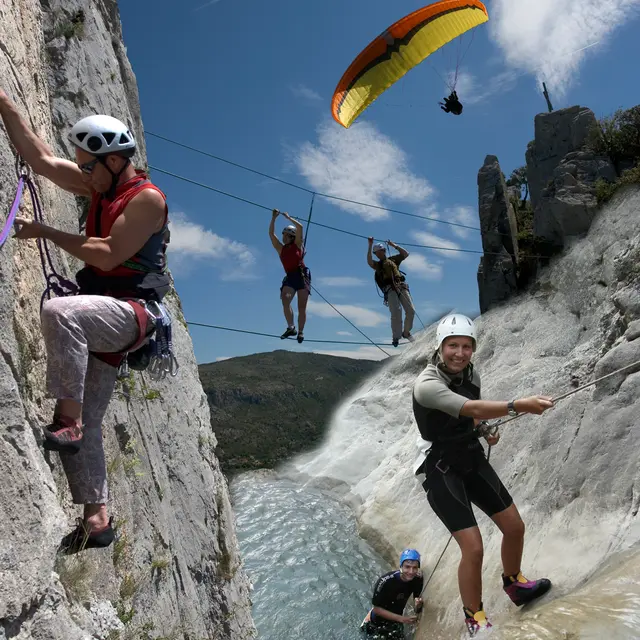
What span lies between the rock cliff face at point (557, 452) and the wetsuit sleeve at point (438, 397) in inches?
77.2

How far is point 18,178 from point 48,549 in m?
2.44

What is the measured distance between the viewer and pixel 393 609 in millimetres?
11672

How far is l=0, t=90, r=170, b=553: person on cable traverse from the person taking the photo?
10.4 feet

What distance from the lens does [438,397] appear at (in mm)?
5160

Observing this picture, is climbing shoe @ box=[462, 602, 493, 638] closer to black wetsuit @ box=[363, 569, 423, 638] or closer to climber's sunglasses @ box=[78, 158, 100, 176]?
climber's sunglasses @ box=[78, 158, 100, 176]

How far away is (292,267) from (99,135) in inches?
362

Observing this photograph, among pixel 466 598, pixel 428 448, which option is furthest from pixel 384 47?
pixel 466 598

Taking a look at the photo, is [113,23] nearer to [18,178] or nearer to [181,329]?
[181,329]

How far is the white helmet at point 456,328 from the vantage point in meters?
5.64

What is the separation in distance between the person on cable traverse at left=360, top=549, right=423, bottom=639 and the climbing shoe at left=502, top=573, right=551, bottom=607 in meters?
5.42

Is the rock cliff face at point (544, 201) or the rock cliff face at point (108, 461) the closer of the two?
the rock cliff face at point (108, 461)

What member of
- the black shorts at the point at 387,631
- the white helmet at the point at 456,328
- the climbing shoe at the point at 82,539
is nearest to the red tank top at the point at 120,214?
the climbing shoe at the point at 82,539

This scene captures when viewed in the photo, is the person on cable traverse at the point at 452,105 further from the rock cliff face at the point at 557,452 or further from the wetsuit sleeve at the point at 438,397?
the wetsuit sleeve at the point at 438,397

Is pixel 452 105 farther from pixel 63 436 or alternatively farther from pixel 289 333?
pixel 63 436
